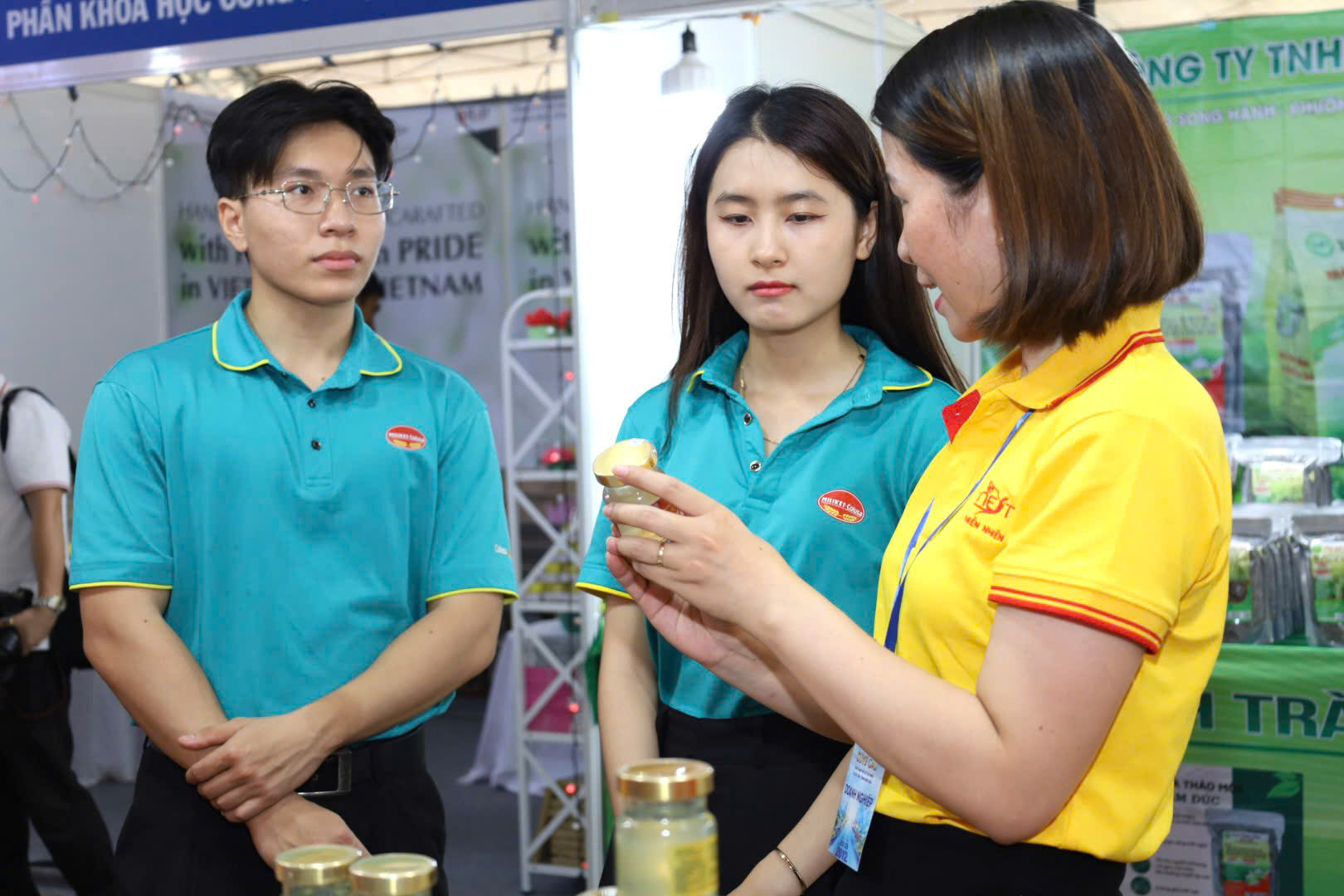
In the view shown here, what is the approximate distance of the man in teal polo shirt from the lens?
5.51 ft

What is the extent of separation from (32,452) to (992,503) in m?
3.29

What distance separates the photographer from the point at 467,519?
1.90 meters

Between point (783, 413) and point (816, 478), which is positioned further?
point (783, 413)

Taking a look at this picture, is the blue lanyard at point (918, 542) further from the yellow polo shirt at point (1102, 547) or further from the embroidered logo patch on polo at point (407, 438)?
the embroidered logo patch on polo at point (407, 438)

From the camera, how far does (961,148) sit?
108 centimetres

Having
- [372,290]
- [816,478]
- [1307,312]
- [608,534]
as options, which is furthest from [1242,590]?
[372,290]

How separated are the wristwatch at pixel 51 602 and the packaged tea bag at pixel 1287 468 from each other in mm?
3173

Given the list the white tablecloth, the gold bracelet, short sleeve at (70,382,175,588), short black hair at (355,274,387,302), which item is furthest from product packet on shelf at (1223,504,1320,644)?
short black hair at (355,274,387,302)

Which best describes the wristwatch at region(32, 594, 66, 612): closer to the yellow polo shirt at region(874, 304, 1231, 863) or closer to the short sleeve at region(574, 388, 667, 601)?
the short sleeve at region(574, 388, 667, 601)

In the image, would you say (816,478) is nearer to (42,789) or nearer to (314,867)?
(314,867)

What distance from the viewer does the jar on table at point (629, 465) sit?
1.18 m

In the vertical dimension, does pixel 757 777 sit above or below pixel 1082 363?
below

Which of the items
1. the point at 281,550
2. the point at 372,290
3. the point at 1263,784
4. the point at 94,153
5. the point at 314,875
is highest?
the point at 94,153

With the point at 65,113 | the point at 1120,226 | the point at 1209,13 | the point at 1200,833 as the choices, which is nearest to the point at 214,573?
the point at 1120,226
